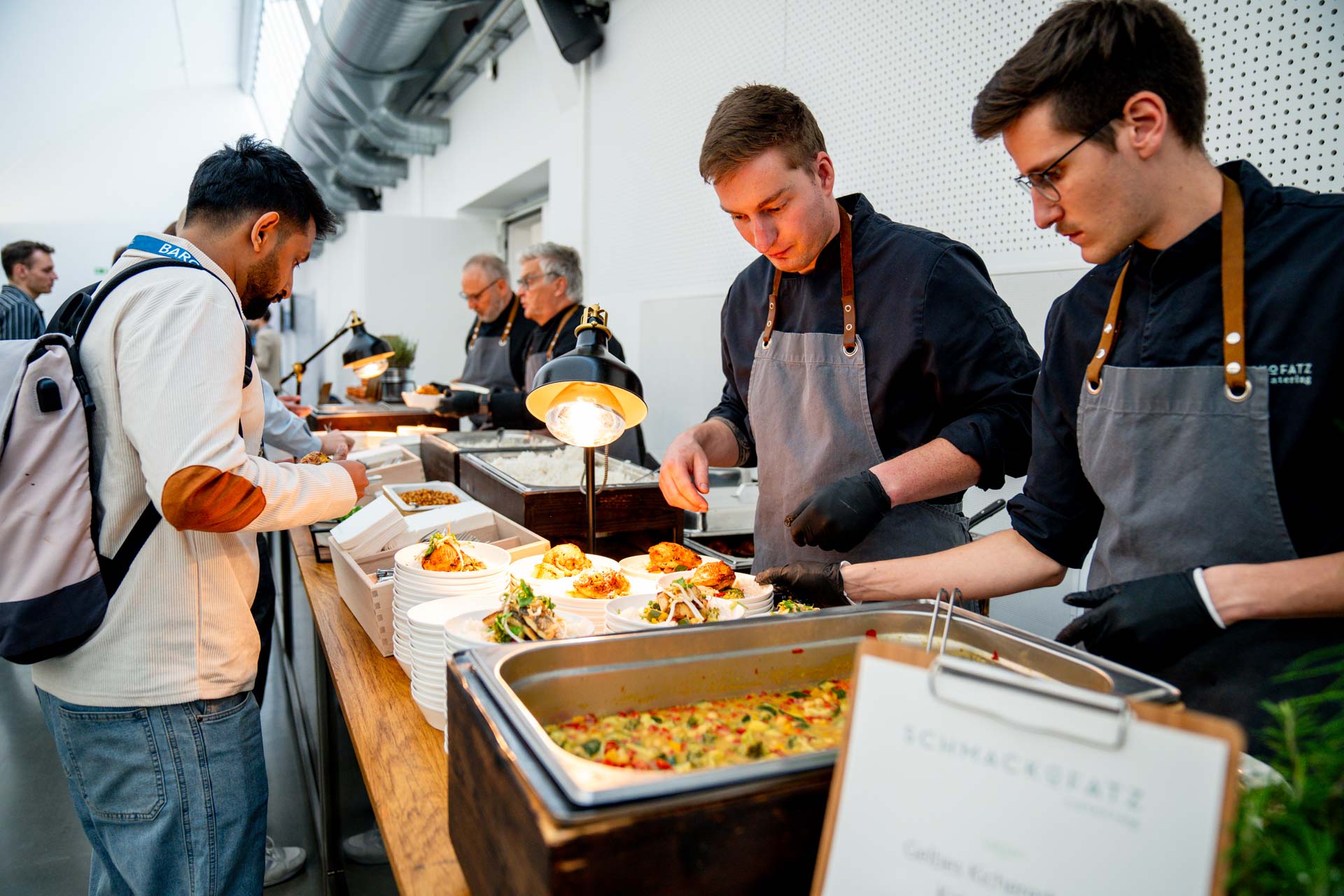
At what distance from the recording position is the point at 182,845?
5.33 ft

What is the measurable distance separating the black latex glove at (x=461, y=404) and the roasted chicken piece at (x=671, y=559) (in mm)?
2962

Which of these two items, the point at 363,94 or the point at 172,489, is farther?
the point at 363,94

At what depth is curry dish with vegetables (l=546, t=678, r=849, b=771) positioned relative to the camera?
910 millimetres

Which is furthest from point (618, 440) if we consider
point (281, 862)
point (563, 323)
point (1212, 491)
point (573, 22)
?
point (573, 22)

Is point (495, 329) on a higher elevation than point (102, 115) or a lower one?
lower

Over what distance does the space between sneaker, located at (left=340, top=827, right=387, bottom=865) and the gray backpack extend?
1034mm

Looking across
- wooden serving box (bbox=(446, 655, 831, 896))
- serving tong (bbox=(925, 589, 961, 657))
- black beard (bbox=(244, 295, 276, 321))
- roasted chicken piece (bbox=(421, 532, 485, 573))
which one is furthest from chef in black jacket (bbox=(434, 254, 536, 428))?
wooden serving box (bbox=(446, 655, 831, 896))

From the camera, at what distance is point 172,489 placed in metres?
1.46

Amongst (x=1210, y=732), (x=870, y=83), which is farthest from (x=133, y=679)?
(x=870, y=83)

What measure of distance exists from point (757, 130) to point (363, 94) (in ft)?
21.3

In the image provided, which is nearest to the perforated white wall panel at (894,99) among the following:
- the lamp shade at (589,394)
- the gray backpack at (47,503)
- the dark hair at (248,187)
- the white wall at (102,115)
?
the lamp shade at (589,394)

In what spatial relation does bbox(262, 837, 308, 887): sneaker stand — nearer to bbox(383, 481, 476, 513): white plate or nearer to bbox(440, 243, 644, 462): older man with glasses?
bbox(383, 481, 476, 513): white plate

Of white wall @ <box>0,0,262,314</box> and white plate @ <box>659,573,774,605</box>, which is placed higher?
white wall @ <box>0,0,262,314</box>

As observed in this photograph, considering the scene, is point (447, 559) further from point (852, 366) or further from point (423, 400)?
point (423, 400)
